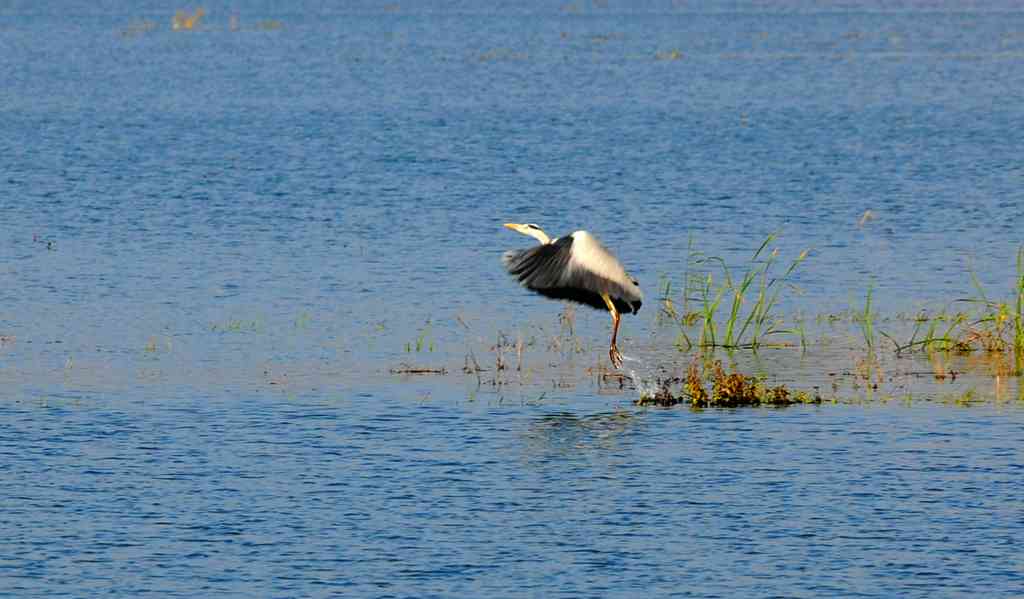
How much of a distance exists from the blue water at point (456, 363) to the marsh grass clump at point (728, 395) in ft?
1.01

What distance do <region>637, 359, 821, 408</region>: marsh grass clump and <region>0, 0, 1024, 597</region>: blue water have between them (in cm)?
31

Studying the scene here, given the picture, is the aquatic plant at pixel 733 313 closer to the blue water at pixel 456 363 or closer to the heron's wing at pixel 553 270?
the blue water at pixel 456 363

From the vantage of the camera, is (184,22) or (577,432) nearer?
(577,432)

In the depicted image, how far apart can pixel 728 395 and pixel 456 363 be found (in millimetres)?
3500

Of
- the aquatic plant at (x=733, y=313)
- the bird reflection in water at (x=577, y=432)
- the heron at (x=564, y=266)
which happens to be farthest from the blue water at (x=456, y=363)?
the heron at (x=564, y=266)

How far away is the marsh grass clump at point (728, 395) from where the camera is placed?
1897 centimetres

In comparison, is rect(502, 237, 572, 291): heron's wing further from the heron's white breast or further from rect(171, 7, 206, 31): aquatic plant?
rect(171, 7, 206, 31): aquatic plant

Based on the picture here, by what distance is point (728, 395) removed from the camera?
18953 millimetres

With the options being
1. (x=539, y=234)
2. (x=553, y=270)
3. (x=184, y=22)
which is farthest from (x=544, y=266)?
(x=184, y=22)

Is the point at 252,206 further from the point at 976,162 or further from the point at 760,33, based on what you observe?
the point at 760,33

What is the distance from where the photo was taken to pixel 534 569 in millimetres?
13836

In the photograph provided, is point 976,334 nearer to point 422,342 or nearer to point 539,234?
point 539,234

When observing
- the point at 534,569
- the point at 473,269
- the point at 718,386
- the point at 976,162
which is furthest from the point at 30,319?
the point at 976,162

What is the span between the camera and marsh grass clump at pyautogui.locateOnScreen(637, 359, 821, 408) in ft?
62.2
